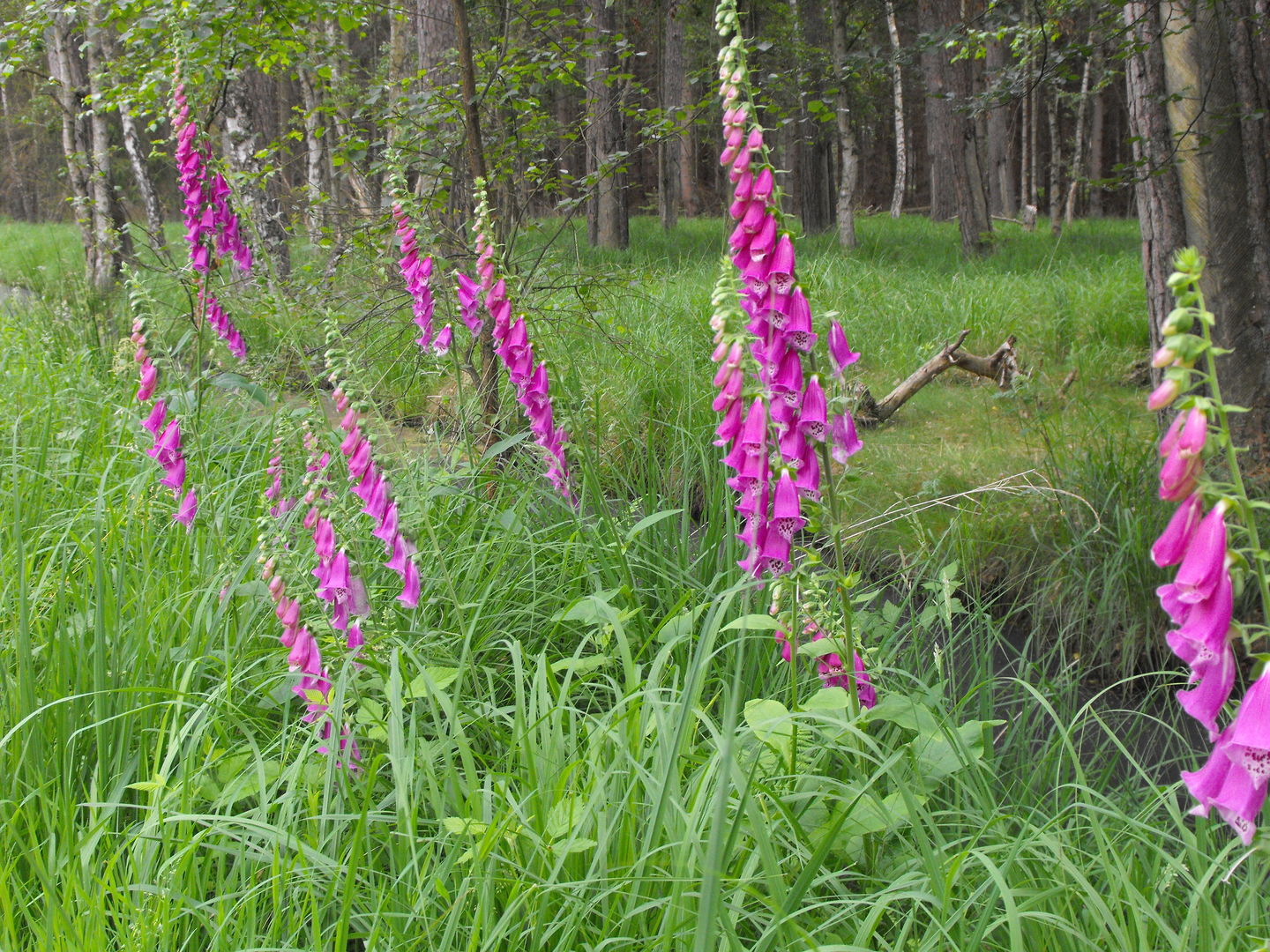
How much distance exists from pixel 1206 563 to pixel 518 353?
2246 mm

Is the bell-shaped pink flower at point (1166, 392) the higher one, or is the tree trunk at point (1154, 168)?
the tree trunk at point (1154, 168)

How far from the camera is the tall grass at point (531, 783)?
5.58 feet

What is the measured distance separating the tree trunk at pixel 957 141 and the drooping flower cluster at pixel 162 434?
9.40 m

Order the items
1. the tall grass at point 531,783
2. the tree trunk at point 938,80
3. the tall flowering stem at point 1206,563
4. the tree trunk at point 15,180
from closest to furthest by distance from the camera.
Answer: the tall flowering stem at point 1206,563
the tall grass at point 531,783
the tree trunk at point 938,80
the tree trunk at point 15,180

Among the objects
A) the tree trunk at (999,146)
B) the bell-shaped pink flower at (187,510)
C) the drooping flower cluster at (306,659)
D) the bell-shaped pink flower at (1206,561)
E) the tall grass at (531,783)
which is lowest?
the tall grass at (531,783)

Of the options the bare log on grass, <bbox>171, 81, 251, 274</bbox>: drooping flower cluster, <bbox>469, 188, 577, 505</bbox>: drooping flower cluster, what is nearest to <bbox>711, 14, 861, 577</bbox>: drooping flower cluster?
<bbox>469, 188, 577, 505</bbox>: drooping flower cluster

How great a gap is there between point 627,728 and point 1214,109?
3336mm

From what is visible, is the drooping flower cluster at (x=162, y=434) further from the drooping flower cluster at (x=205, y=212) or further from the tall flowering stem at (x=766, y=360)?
the tall flowering stem at (x=766, y=360)

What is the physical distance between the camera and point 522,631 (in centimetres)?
300

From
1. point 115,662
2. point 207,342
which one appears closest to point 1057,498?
point 115,662

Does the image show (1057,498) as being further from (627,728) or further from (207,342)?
(207,342)

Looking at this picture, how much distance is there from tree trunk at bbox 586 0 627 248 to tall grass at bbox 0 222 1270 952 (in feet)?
6.13

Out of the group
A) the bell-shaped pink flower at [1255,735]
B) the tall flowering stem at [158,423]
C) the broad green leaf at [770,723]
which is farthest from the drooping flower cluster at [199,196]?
the bell-shaped pink flower at [1255,735]

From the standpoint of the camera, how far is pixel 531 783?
1.97 m
